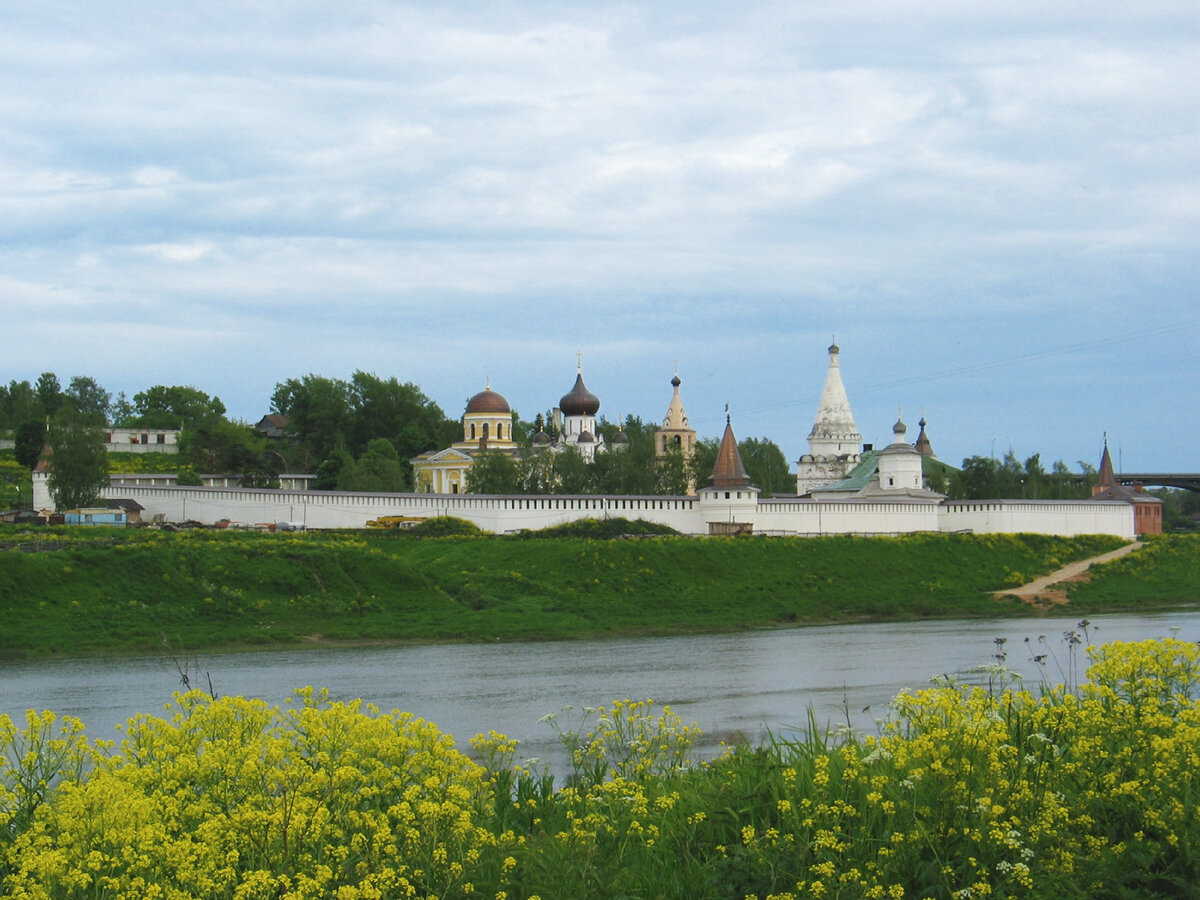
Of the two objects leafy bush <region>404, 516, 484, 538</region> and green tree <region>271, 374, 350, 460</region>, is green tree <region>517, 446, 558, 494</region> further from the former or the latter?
green tree <region>271, 374, 350, 460</region>

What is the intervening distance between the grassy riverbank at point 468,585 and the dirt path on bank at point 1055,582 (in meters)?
0.46

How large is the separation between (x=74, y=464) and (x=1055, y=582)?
2779 centimetres

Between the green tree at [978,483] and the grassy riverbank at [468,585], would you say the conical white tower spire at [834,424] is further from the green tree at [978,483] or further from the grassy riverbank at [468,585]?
the grassy riverbank at [468,585]

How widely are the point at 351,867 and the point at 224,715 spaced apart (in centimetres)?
132

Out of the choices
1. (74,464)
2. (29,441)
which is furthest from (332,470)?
(74,464)

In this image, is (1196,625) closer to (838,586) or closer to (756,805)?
(838,586)

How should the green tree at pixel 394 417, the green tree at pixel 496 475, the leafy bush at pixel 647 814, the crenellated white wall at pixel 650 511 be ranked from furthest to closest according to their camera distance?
the green tree at pixel 394 417 → the green tree at pixel 496 475 → the crenellated white wall at pixel 650 511 → the leafy bush at pixel 647 814

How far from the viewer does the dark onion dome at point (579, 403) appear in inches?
2879

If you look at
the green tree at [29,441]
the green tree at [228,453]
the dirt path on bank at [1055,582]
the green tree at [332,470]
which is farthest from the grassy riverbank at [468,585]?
the green tree at [228,453]

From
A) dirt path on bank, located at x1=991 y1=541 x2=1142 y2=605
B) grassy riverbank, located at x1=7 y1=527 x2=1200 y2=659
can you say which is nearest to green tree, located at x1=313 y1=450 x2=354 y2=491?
grassy riverbank, located at x1=7 y1=527 x2=1200 y2=659

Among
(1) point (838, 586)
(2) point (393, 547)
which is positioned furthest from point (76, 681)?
(1) point (838, 586)

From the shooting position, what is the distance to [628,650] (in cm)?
2553

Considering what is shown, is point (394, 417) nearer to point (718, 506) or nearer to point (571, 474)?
point (571, 474)

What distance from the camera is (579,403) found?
240 ft
